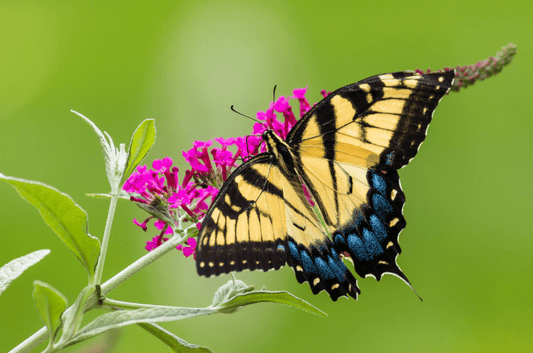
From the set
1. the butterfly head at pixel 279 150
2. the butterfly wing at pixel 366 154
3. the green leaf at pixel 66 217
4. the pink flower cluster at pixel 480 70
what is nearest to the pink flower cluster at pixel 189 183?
the butterfly head at pixel 279 150

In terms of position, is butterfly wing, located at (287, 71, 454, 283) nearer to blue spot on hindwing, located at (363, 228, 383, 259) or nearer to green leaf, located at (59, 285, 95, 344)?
blue spot on hindwing, located at (363, 228, 383, 259)

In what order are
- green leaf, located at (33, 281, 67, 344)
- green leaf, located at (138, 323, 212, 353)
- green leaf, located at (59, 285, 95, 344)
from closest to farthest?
green leaf, located at (33, 281, 67, 344)
green leaf, located at (59, 285, 95, 344)
green leaf, located at (138, 323, 212, 353)

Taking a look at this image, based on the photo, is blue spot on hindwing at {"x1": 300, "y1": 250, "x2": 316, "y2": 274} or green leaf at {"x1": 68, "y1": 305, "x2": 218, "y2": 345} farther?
blue spot on hindwing at {"x1": 300, "y1": 250, "x2": 316, "y2": 274}

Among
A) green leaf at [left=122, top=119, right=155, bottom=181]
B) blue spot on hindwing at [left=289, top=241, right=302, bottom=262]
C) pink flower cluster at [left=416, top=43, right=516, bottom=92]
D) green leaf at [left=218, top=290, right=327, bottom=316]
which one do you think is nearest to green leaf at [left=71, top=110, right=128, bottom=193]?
green leaf at [left=122, top=119, right=155, bottom=181]

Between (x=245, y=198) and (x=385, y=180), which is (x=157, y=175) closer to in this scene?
(x=245, y=198)

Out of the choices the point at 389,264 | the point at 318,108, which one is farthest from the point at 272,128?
the point at 389,264

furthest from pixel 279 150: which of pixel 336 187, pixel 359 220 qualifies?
pixel 359 220

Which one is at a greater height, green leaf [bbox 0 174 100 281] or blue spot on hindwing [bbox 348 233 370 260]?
green leaf [bbox 0 174 100 281]
